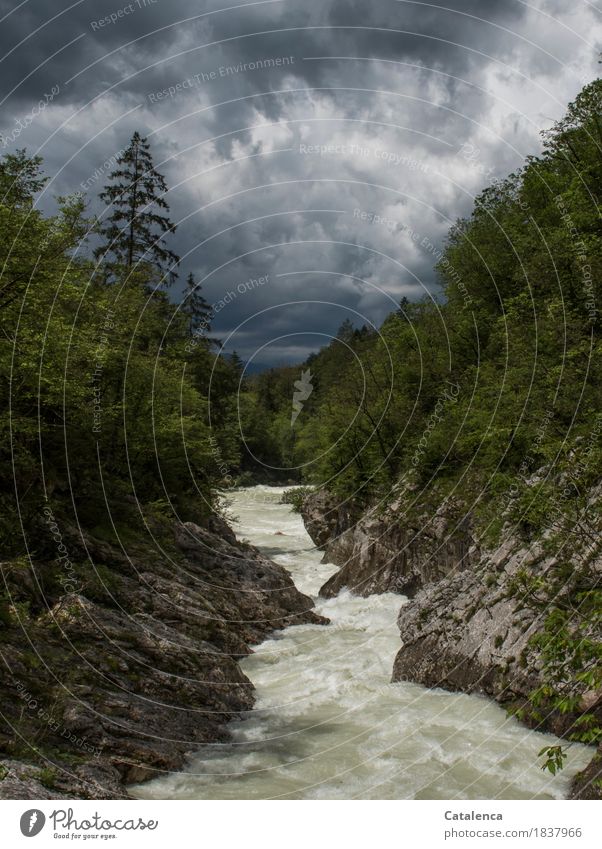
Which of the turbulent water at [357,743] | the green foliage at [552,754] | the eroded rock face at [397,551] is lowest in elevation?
the turbulent water at [357,743]

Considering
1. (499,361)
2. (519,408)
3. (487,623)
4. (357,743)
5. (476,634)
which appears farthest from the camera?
(499,361)

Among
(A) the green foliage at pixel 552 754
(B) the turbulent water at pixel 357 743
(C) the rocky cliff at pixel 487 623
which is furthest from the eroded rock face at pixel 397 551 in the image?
(A) the green foliage at pixel 552 754

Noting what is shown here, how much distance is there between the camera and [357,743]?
13250 mm

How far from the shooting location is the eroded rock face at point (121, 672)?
1003cm

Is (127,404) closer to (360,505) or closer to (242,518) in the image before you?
(360,505)

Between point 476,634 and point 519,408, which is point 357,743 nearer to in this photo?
point 476,634

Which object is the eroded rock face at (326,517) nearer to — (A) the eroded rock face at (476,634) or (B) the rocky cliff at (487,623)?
(B) the rocky cliff at (487,623)

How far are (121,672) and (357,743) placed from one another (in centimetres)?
573
